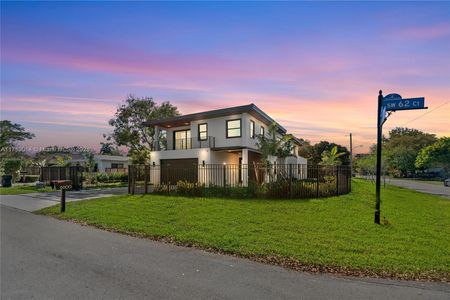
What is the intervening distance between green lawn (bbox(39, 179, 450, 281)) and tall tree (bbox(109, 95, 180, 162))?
83.3 ft

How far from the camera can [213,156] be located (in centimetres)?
2419

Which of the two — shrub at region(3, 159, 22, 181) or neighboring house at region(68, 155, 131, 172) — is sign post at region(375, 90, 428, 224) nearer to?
shrub at region(3, 159, 22, 181)

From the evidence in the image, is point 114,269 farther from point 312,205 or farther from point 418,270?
point 312,205

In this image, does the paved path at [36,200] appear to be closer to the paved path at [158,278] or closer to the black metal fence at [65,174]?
the black metal fence at [65,174]

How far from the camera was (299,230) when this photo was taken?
8312 millimetres

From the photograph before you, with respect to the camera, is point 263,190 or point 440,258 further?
point 263,190

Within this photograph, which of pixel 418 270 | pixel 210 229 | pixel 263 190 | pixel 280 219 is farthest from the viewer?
pixel 263 190

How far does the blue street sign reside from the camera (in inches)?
326

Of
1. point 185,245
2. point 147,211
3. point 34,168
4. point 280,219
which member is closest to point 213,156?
point 147,211

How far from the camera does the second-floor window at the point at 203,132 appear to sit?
25.1 m

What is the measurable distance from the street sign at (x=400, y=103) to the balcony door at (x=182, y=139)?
19239 millimetres

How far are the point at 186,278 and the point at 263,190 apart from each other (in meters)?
9.77

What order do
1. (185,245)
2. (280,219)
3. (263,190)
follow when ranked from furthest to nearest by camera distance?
(263,190) → (280,219) → (185,245)

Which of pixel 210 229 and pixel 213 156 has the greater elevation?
pixel 213 156
